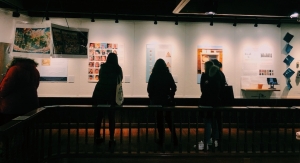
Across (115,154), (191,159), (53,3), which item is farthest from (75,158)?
(53,3)

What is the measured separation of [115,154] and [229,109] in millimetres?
2542

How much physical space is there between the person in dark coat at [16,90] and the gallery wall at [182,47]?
3.67m

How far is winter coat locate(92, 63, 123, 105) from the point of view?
6.84 metres

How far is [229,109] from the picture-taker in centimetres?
566

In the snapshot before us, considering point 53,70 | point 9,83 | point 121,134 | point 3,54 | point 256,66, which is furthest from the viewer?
point 256,66

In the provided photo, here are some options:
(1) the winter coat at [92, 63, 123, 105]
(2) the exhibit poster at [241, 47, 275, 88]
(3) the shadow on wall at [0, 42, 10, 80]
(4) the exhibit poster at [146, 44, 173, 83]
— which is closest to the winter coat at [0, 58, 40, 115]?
(1) the winter coat at [92, 63, 123, 105]

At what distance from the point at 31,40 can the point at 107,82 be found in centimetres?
200

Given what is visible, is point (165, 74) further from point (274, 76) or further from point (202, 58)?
point (274, 76)

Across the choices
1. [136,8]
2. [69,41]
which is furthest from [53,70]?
[136,8]

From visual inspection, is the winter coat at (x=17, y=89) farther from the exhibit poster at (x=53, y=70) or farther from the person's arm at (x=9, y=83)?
the exhibit poster at (x=53, y=70)

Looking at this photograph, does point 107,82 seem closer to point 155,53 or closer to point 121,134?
point 121,134

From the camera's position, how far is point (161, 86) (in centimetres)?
698

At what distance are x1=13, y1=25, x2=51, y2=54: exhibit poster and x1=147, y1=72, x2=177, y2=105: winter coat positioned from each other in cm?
272

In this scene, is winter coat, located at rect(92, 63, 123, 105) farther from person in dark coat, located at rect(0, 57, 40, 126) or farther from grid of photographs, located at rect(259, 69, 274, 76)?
grid of photographs, located at rect(259, 69, 274, 76)
